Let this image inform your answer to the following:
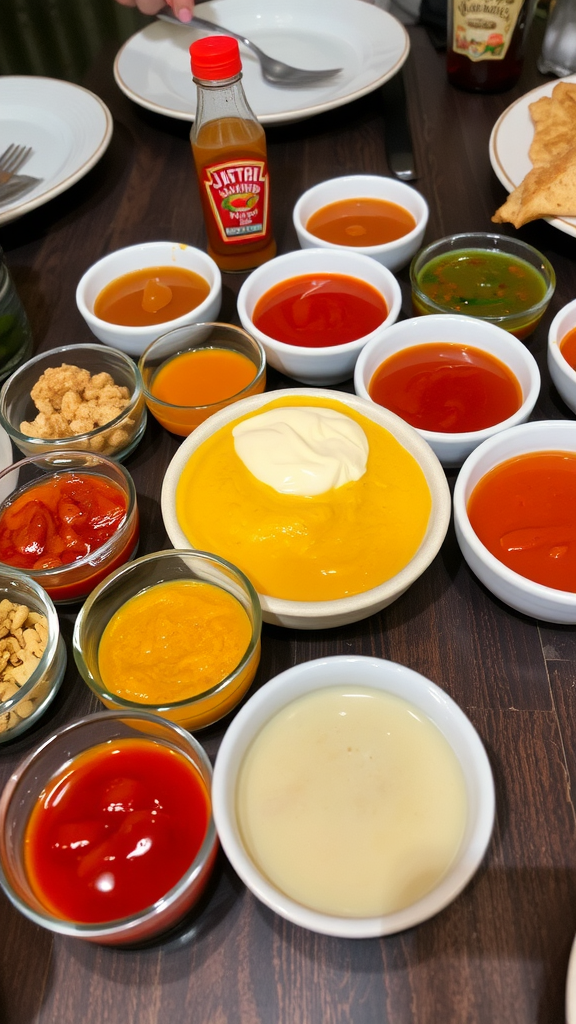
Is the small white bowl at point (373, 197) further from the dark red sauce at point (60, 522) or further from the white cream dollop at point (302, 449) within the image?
the dark red sauce at point (60, 522)

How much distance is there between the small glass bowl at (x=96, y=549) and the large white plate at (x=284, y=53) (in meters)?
1.39

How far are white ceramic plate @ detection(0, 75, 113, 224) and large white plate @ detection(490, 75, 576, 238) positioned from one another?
1.22m

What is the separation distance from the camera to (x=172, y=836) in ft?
3.19

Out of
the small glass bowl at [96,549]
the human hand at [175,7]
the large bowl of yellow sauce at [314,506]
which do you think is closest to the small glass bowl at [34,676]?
the small glass bowl at [96,549]

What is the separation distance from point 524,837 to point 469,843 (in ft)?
0.72

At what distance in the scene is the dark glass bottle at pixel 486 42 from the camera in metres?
2.19

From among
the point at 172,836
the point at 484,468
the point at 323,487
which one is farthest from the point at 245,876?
the point at 484,468

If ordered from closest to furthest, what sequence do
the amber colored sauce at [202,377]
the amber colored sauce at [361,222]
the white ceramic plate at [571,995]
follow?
1. the white ceramic plate at [571,995]
2. the amber colored sauce at [202,377]
3. the amber colored sauce at [361,222]

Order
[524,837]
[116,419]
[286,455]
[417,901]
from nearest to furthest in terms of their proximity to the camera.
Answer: [417,901]
[524,837]
[286,455]
[116,419]

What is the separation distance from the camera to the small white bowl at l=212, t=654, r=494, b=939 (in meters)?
0.85

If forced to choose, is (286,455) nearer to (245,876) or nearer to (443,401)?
(443,401)

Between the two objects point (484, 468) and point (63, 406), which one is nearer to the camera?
point (484, 468)

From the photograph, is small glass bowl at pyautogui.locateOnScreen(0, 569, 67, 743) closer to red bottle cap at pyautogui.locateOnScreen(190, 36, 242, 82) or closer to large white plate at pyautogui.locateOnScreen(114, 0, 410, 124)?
red bottle cap at pyautogui.locateOnScreen(190, 36, 242, 82)

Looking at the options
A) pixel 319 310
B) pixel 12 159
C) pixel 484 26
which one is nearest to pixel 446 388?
pixel 319 310
